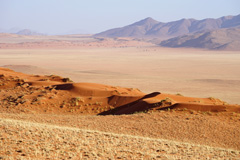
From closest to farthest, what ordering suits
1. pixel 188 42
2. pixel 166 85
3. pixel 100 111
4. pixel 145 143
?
pixel 145 143
pixel 100 111
pixel 166 85
pixel 188 42

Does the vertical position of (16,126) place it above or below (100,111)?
above

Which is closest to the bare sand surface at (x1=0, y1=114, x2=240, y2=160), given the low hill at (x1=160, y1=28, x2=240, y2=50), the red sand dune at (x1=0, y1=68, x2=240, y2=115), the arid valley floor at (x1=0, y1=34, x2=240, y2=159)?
the arid valley floor at (x1=0, y1=34, x2=240, y2=159)

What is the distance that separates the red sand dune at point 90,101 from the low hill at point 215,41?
10093 cm

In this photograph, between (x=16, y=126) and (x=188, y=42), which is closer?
(x=16, y=126)

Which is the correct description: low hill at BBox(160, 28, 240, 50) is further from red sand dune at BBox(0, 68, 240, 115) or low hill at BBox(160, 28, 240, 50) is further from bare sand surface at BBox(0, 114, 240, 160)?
bare sand surface at BBox(0, 114, 240, 160)

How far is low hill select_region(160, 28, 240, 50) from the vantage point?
117 meters

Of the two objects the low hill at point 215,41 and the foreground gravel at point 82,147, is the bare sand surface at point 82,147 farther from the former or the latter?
the low hill at point 215,41

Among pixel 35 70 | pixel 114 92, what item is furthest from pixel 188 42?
pixel 114 92

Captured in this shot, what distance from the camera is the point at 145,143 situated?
914 centimetres

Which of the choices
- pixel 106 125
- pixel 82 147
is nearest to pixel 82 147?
pixel 82 147

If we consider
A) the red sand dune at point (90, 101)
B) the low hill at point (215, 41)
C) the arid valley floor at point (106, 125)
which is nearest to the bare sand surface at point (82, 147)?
the arid valley floor at point (106, 125)

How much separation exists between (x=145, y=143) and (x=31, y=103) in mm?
8872

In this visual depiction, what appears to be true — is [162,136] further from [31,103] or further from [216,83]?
[216,83]

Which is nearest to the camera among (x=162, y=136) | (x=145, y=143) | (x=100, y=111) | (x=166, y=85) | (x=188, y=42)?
(x=145, y=143)
